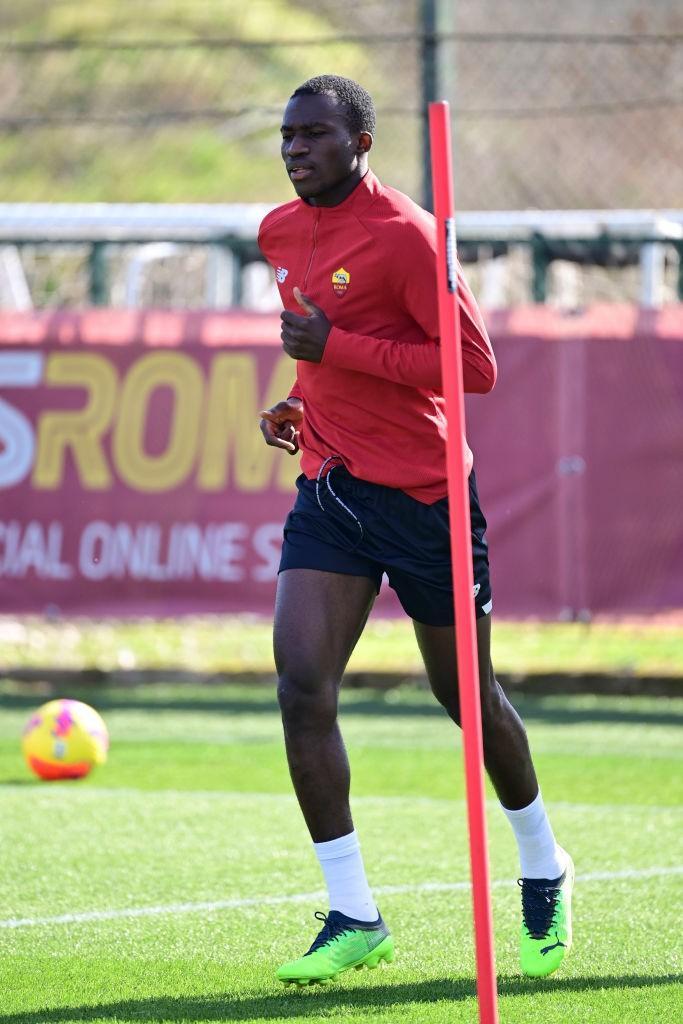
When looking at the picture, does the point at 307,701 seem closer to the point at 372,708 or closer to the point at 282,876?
the point at 282,876

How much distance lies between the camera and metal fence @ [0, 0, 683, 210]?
18.3 meters

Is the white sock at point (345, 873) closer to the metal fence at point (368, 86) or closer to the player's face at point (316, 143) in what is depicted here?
the player's face at point (316, 143)

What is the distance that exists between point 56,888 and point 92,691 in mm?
5868

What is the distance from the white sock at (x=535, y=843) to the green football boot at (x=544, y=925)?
3cm

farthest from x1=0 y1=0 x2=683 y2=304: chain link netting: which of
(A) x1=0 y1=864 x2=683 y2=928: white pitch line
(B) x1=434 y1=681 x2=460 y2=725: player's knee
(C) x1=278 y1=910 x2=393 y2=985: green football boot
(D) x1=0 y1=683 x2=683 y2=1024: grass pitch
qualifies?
(C) x1=278 y1=910 x2=393 y2=985: green football boot

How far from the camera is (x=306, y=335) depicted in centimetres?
491

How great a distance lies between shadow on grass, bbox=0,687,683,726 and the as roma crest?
6.24 m

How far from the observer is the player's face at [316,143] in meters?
4.98

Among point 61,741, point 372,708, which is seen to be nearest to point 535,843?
point 61,741

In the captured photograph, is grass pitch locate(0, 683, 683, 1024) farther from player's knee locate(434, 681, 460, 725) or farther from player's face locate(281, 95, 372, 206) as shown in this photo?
player's face locate(281, 95, 372, 206)

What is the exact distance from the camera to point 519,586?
11.2m

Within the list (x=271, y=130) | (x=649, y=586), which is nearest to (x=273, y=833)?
(x=649, y=586)

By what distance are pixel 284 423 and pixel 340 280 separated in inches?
25.7

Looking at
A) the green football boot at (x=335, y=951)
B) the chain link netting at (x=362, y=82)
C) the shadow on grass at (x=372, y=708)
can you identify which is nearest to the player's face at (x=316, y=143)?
the green football boot at (x=335, y=951)
